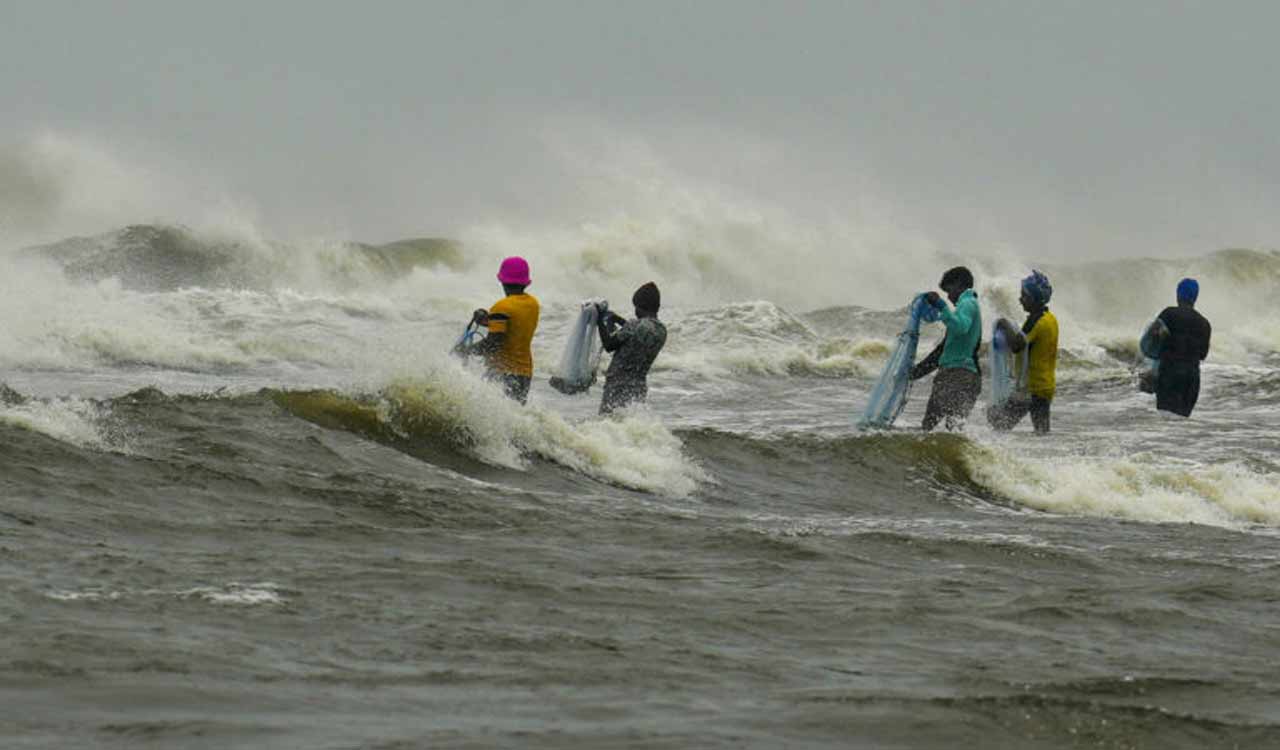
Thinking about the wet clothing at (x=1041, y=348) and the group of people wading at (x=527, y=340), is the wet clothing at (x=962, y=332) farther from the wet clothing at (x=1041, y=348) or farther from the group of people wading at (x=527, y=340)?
the group of people wading at (x=527, y=340)

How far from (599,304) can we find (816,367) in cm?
1477

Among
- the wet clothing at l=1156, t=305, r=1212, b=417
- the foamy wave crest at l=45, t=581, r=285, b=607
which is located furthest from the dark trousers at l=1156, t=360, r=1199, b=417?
the foamy wave crest at l=45, t=581, r=285, b=607

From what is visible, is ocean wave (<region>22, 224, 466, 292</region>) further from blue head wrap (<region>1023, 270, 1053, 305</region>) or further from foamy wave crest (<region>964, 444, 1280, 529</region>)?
foamy wave crest (<region>964, 444, 1280, 529</region>)

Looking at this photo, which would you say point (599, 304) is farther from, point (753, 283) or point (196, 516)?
point (753, 283)

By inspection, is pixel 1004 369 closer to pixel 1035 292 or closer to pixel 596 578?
pixel 1035 292

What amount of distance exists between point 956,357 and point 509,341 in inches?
117

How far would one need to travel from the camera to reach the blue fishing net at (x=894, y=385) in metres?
14.5

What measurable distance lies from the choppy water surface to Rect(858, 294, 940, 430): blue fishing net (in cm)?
69

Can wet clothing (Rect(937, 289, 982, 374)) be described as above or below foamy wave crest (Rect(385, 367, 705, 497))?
above

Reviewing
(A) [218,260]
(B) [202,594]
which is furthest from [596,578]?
(A) [218,260]

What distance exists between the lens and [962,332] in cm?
1323

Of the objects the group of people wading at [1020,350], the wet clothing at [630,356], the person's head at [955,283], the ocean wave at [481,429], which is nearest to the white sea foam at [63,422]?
the ocean wave at [481,429]

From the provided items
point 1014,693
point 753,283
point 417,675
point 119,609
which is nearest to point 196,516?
point 119,609

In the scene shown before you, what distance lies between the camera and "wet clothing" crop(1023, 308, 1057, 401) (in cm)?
1409
